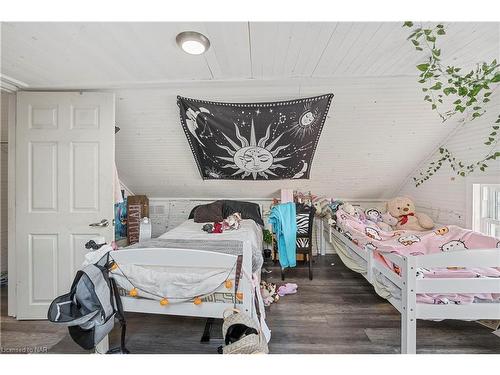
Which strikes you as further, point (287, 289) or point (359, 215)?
point (359, 215)

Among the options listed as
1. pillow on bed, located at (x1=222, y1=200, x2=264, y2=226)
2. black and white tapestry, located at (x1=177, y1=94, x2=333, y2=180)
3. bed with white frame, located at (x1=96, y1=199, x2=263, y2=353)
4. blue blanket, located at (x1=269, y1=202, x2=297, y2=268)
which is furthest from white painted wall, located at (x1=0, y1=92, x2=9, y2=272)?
blue blanket, located at (x1=269, y1=202, x2=297, y2=268)

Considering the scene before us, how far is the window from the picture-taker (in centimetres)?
226

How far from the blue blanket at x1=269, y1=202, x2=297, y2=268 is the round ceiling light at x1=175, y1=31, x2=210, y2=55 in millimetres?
1917

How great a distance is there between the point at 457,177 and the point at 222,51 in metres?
2.94

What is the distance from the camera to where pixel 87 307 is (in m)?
1.27

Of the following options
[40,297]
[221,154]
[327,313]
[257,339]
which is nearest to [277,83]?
[221,154]

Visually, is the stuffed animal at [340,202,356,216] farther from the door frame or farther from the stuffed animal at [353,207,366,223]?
the door frame

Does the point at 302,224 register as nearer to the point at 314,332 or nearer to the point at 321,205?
the point at 321,205

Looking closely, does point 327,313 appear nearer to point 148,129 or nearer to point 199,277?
point 199,277

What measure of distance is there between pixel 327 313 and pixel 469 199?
1969mm

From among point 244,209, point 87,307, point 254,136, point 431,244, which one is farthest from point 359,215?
point 87,307

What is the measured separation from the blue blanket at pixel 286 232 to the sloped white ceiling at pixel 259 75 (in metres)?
0.82

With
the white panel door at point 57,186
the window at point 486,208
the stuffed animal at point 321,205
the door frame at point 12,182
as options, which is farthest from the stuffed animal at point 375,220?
the door frame at point 12,182

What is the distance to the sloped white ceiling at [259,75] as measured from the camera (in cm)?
133
